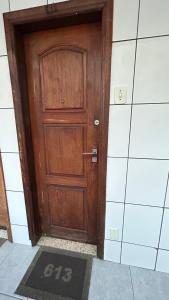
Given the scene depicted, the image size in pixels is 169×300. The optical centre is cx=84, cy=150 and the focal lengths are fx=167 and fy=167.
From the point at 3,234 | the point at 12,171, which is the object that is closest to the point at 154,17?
the point at 12,171

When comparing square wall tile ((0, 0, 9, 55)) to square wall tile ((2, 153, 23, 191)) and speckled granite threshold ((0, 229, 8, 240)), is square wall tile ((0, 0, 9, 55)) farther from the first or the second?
speckled granite threshold ((0, 229, 8, 240))

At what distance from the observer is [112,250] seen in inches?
59.3

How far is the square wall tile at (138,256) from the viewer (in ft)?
4.68

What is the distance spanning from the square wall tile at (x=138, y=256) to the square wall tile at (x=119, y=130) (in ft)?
2.76

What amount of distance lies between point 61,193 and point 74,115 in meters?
0.78

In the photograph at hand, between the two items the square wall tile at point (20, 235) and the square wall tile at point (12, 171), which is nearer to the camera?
the square wall tile at point (12, 171)

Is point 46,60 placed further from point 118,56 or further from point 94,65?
point 118,56

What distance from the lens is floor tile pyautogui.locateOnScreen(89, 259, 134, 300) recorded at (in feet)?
4.16

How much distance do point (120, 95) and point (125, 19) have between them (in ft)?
1.50

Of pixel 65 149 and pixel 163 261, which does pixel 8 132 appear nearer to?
pixel 65 149

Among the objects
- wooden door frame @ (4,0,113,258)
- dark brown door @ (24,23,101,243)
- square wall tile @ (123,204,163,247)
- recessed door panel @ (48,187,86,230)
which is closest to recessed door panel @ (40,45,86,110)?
dark brown door @ (24,23,101,243)

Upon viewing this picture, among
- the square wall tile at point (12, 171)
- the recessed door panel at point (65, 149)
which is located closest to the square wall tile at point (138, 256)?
the recessed door panel at point (65, 149)

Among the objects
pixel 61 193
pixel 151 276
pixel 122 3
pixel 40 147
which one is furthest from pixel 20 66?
pixel 151 276

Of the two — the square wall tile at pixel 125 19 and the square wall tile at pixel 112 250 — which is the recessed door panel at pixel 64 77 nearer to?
the square wall tile at pixel 125 19
